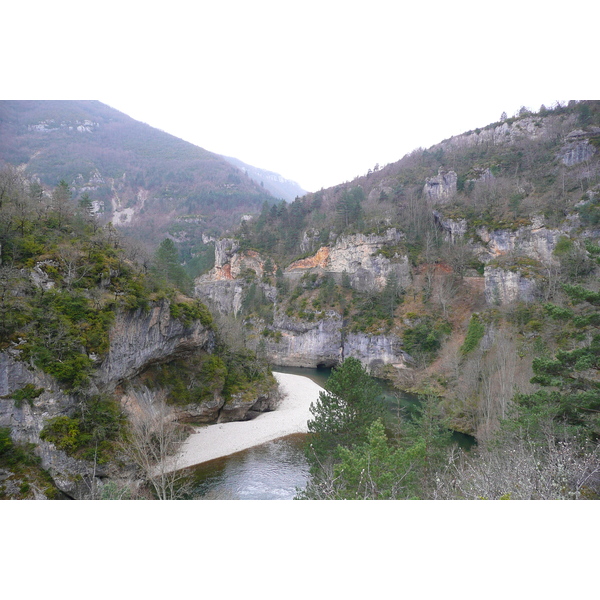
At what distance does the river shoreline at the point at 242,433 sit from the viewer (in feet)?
54.3

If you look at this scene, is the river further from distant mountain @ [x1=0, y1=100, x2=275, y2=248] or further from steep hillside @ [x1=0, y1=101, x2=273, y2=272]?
distant mountain @ [x1=0, y1=100, x2=275, y2=248]

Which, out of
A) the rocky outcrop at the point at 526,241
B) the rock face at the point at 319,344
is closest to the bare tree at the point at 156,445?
the rock face at the point at 319,344

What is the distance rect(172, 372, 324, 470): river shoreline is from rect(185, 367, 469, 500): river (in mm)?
641

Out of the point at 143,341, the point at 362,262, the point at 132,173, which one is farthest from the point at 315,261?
the point at 132,173

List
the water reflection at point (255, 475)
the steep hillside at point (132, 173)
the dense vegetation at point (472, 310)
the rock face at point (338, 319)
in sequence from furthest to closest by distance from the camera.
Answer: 1. the steep hillside at point (132, 173)
2. the rock face at point (338, 319)
3. the water reflection at point (255, 475)
4. the dense vegetation at point (472, 310)

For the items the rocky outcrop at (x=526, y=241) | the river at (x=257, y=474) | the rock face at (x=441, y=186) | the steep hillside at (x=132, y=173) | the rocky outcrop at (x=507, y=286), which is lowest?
the river at (x=257, y=474)

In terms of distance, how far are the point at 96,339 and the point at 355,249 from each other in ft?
Result: 127

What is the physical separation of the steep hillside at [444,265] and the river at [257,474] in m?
9.38

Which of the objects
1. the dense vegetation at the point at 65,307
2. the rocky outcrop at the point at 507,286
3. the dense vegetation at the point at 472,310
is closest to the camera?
the dense vegetation at the point at 472,310

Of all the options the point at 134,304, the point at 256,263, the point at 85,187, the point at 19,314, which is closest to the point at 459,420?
the point at 134,304

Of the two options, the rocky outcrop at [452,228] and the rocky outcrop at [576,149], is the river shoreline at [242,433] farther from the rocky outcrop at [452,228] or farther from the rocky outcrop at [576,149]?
the rocky outcrop at [576,149]

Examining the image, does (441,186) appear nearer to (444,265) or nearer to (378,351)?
(444,265)

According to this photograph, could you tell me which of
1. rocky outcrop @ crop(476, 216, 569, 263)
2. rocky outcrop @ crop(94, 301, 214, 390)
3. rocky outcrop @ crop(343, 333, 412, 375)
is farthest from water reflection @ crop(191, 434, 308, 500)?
rocky outcrop @ crop(476, 216, 569, 263)

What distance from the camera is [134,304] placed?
15477 millimetres
